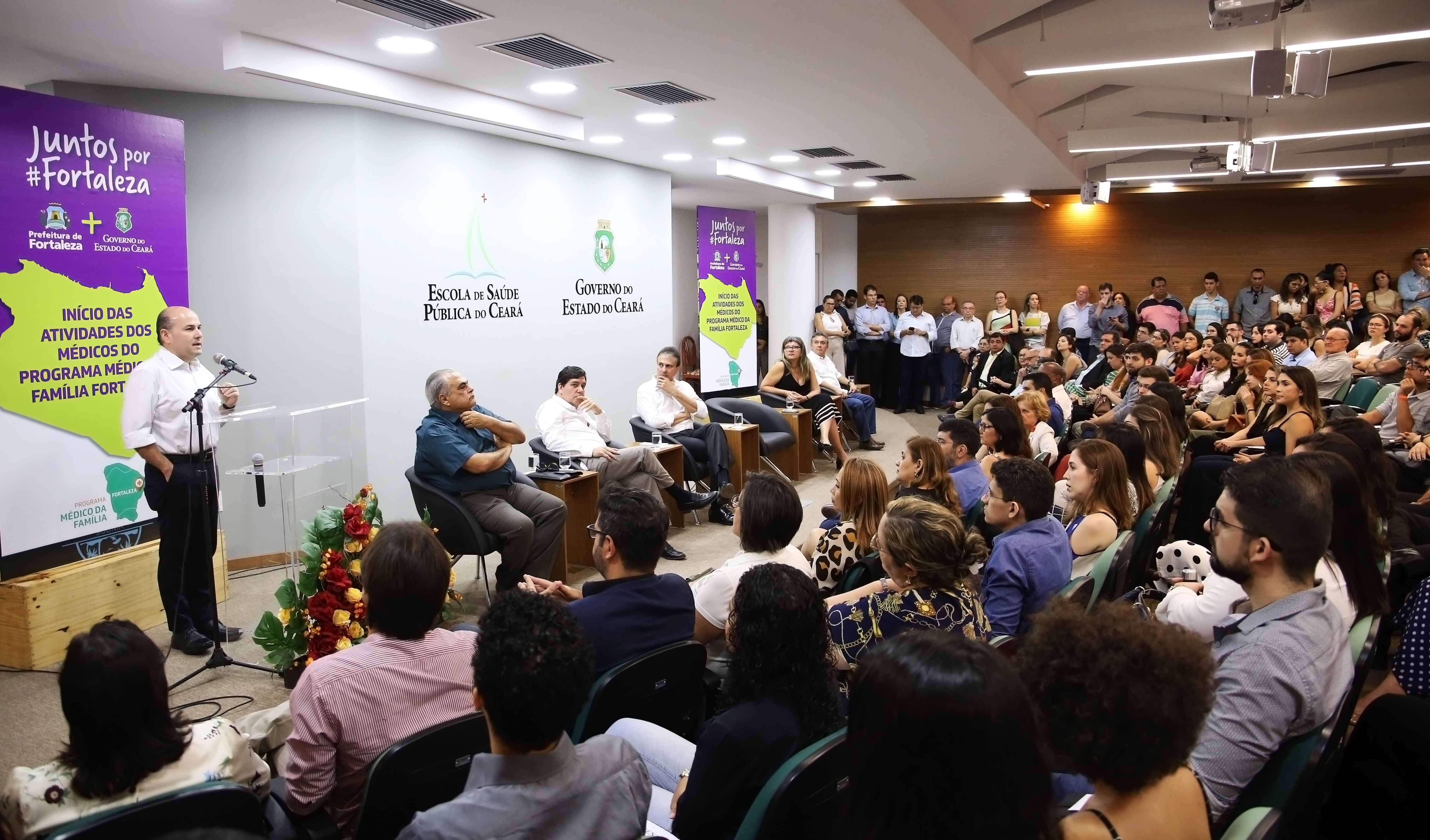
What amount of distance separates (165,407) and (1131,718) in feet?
13.9

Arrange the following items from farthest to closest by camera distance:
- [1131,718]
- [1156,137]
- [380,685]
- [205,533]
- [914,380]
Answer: [914,380] < [1156,137] < [205,533] < [380,685] < [1131,718]

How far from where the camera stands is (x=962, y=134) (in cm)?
773

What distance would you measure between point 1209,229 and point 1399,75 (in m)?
5.79

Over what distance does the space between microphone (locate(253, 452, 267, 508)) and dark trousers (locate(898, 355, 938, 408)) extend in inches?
401

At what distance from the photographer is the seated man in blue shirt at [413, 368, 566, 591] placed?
4.81m

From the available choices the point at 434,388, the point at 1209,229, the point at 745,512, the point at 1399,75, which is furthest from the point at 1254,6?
the point at 1209,229

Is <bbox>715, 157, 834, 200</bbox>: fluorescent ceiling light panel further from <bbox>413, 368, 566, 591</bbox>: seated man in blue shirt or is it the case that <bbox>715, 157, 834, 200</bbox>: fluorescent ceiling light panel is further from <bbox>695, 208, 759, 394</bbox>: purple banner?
<bbox>413, 368, 566, 591</bbox>: seated man in blue shirt

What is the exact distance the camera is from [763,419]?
8133 millimetres

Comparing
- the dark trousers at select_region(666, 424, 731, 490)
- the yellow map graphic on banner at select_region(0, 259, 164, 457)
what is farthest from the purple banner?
the yellow map graphic on banner at select_region(0, 259, 164, 457)

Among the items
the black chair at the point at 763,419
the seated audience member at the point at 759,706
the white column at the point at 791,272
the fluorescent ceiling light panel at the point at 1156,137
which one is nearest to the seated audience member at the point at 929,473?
the seated audience member at the point at 759,706

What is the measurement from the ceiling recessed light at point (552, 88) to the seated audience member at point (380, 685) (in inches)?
160

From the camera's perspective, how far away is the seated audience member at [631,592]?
2607 mm

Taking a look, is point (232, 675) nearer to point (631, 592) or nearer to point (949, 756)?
point (631, 592)

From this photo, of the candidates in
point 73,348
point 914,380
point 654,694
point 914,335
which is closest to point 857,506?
point 654,694
